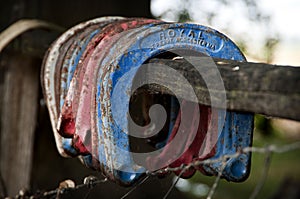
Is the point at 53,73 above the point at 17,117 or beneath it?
above

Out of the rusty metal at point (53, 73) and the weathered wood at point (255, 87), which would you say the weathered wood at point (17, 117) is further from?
the weathered wood at point (255, 87)

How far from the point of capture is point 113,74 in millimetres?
755

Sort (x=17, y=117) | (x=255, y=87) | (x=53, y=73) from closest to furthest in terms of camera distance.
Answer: (x=255, y=87) < (x=53, y=73) < (x=17, y=117)

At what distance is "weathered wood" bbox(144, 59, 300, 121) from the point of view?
1.77ft

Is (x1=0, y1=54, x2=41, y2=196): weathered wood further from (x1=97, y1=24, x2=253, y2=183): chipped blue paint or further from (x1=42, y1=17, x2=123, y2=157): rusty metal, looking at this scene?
(x1=97, y1=24, x2=253, y2=183): chipped blue paint

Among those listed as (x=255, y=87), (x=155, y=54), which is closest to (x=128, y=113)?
(x=155, y=54)

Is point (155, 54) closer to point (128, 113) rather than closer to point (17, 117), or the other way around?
point (128, 113)

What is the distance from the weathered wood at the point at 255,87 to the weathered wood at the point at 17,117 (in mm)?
946

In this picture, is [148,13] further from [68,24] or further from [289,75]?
[289,75]

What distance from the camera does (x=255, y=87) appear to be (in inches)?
23.1

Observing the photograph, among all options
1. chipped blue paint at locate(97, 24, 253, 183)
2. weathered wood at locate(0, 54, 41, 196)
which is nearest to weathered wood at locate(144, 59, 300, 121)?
chipped blue paint at locate(97, 24, 253, 183)

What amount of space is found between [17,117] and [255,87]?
112cm

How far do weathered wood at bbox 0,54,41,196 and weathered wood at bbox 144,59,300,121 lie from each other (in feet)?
3.10

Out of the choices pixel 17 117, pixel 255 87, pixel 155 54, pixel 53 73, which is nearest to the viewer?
pixel 255 87
